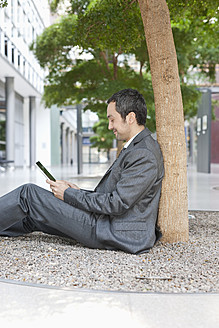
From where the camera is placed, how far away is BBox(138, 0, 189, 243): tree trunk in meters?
4.00

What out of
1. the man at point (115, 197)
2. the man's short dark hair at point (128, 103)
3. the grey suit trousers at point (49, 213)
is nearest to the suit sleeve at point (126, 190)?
the man at point (115, 197)

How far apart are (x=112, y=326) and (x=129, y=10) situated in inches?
180

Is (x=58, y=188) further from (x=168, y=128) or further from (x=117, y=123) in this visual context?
(x=168, y=128)

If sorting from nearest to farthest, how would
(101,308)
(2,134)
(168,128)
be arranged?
(101,308) < (168,128) < (2,134)

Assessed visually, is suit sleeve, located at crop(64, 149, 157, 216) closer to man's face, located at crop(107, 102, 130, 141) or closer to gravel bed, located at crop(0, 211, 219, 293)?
man's face, located at crop(107, 102, 130, 141)

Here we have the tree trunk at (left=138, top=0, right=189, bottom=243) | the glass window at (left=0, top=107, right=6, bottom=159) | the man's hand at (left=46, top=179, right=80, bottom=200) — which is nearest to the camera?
the man's hand at (left=46, top=179, right=80, bottom=200)

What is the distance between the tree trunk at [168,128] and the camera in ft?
13.1

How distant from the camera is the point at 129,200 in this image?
3303 mm

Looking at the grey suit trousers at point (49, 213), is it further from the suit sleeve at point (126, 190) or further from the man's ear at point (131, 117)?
the man's ear at point (131, 117)

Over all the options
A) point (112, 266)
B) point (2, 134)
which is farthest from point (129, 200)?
point (2, 134)

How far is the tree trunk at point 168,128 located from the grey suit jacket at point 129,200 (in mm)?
444

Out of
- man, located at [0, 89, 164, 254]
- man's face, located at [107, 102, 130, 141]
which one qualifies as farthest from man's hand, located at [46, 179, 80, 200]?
man's face, located at [107, 102, 130, 141]

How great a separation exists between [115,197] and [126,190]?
100mm

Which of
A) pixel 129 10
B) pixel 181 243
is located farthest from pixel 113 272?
pixel 129 10
